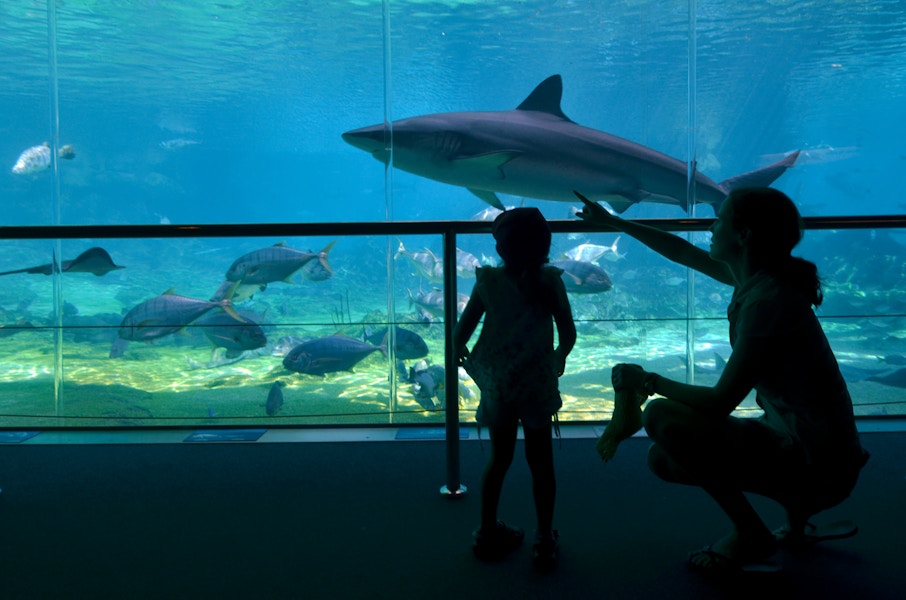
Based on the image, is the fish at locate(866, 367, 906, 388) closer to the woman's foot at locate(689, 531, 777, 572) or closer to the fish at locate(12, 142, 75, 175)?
the woman's foot at locate(689, 531, 777, 572)

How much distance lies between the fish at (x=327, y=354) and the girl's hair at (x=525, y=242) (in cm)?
303

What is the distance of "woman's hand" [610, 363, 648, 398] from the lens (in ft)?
4.16

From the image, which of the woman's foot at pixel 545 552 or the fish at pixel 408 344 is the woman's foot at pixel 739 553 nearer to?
the woman's foot at pixel 545 552

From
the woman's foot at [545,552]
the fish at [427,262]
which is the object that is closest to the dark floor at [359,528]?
the woman's foot at [545,552]

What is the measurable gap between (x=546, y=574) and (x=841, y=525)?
828 mm

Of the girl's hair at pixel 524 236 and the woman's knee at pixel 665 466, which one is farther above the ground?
the girl's hair at pixel 524 236

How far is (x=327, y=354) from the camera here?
440 centimetres

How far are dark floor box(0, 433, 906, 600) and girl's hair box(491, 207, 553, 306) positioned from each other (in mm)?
703

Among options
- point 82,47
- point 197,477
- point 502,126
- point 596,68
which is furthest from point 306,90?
point 197,477

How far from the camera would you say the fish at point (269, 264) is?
527 cm

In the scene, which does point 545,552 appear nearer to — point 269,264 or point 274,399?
point 274,399

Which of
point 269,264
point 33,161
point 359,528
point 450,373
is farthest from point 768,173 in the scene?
point 33,161

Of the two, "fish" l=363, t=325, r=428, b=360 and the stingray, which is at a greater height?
the stingray

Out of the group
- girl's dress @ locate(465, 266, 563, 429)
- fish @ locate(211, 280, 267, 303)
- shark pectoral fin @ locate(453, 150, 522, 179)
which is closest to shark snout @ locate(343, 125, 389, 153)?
shark pectoral fin @ locate(453, 150, 522, 179)
